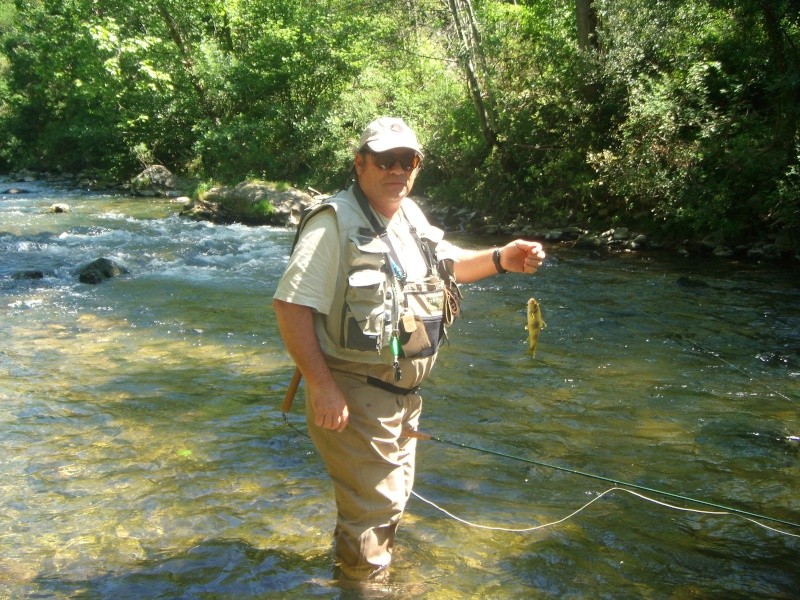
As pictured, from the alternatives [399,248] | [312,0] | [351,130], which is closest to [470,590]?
[399,248]

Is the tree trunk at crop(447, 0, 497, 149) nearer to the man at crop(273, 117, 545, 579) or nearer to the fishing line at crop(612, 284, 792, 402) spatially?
the fishing line at crop(612, 284, 792, 402)

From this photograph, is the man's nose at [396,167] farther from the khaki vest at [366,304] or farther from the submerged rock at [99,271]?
the submerged rock at [99,271]

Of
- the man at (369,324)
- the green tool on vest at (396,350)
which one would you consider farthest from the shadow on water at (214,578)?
the green tool on vest at (396,350)

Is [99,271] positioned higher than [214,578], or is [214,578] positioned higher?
[99,271]

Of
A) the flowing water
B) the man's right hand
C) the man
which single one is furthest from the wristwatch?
the flowing water

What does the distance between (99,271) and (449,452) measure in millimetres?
7783

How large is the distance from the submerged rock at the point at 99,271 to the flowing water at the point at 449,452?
88cm

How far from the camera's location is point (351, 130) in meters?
22.0

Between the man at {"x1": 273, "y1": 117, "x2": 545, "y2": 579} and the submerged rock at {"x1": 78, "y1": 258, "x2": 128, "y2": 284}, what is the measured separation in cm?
884

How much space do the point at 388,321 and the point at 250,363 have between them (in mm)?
4487

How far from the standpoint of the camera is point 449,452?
17.0ft

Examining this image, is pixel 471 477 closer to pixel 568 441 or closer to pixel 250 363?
pixel 568 441

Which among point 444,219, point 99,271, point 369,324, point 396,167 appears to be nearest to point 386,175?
point 396,167

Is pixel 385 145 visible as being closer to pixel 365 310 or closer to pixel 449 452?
pixel 365 310
